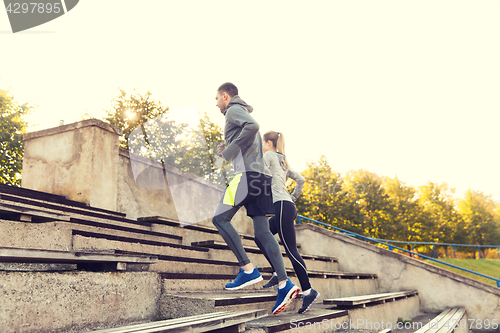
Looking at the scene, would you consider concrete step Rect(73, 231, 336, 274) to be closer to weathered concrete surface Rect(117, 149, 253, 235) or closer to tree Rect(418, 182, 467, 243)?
weathered concrete surface Rect(117, 149, 253, 235)

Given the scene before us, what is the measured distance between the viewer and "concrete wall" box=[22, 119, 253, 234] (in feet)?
20.0

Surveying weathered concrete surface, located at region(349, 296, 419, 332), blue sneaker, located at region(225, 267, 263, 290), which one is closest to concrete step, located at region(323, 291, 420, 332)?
weathered concrete surface, located at region(349, 296, 419, 332)

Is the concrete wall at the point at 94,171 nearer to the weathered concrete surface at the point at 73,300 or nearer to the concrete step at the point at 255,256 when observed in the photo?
the concrete step at the point at 255,256

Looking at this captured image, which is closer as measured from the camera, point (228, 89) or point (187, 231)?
point (228, 89)

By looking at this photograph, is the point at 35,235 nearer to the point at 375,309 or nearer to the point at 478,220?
the point at 375,309

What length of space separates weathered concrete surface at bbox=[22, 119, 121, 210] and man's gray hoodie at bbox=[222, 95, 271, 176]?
3629mm

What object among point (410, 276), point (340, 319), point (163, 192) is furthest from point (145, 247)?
point (410, 276)

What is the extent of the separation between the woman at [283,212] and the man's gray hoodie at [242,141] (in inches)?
10.1

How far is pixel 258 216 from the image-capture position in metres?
3.29

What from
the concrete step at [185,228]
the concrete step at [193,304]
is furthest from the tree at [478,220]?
the concrete step at [193,304]

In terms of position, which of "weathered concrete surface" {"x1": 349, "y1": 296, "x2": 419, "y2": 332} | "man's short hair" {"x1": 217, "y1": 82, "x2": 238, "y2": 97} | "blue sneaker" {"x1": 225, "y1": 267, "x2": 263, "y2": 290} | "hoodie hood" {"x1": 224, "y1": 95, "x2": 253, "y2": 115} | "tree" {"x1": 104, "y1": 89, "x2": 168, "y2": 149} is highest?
"tree" {"x1": 104, "y1": 89, "x2": 168, "y2": 149}

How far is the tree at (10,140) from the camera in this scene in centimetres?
2381

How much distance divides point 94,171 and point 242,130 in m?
3.87

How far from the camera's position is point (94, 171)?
609 cm
